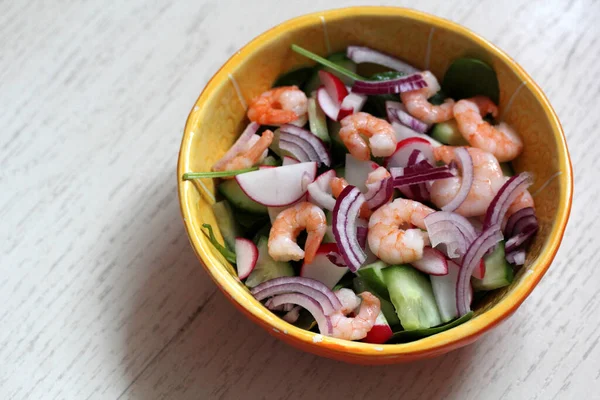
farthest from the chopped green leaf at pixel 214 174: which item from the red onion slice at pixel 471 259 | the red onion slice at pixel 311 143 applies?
the red onion slice at pixel 471 259

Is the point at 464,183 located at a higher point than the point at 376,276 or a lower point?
higher

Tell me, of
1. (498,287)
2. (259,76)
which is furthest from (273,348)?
(259,76)

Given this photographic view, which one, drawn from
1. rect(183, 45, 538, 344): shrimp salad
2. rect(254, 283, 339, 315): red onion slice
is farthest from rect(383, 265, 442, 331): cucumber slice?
rect(254, 283, 339, 315): red onion slice

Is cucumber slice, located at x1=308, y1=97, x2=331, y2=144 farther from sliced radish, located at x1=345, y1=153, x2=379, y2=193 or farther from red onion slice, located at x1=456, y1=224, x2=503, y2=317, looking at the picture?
red onion slice, located at x1=456, y1=224, x2=503, y2=317

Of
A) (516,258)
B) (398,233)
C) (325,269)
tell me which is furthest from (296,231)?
(516,258)

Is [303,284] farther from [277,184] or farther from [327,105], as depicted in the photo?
[327,105]

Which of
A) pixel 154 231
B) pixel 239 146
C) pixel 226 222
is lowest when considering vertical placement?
pixel 154 231
